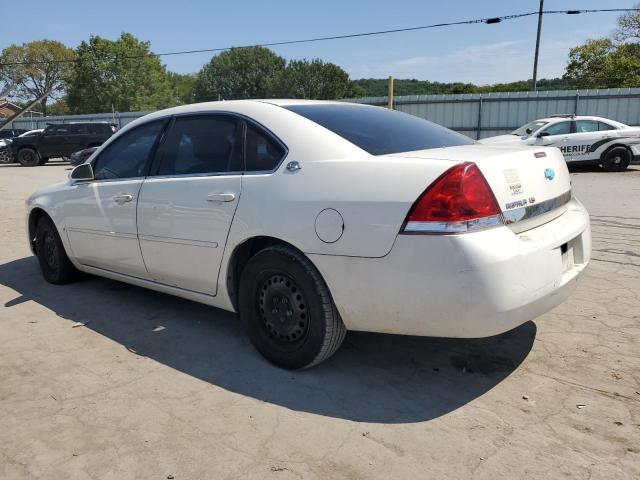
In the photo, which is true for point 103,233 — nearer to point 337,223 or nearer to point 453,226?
point 337,223

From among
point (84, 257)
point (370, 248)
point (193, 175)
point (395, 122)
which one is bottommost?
point (84, 257)

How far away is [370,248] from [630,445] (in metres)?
1.43

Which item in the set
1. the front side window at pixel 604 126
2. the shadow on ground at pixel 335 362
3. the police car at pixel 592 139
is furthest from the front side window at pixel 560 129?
the shadow on ground at pixel 335 362

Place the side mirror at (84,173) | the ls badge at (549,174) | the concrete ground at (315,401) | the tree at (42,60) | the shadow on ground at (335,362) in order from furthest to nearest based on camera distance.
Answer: the tree at (42,60) → the side mirror at (84,173) → the ls badge at (549,174) → the shadow on ground at (335,362) → the concrete ground at (315,401)

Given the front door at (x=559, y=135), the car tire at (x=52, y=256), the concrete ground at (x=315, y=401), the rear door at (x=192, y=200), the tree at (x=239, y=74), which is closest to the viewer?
the concrete ground at (x=315, y=401)

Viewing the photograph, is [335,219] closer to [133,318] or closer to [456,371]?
[456,371]

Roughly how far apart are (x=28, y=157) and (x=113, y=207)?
20640mm

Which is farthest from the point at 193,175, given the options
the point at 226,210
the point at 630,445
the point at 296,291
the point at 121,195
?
the point at 630,445

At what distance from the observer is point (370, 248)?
2.55 meters

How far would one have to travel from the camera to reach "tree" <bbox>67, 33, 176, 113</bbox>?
6556 cm

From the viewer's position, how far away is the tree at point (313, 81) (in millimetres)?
67562

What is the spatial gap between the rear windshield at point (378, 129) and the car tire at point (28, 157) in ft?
70.6

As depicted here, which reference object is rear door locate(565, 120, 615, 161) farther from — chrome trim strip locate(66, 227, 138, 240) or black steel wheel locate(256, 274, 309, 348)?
black steel wheel locate(256, 274, 309, 348)

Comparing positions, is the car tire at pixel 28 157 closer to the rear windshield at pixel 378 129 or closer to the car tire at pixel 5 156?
the car tire at pixel 5 156
